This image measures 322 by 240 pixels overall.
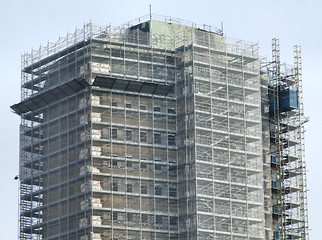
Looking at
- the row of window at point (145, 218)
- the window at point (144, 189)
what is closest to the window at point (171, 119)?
the window at point (144, 189)

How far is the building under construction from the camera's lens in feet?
454

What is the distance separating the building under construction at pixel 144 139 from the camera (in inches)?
5448

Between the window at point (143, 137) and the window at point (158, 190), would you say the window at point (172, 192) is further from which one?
the window at point (143, 137)

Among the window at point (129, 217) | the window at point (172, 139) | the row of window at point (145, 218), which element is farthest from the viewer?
the window at point (172, 139)

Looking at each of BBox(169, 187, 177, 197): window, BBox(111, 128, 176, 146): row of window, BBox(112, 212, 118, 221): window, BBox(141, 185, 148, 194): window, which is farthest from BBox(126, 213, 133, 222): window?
BBox(111, 128, 176, 146): row of window

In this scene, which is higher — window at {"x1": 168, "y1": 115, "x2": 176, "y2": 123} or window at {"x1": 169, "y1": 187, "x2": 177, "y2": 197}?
window at {"x1": 168, "y1": 115, "x2": 176, "y2": 123}

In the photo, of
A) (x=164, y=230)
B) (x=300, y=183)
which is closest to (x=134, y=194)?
(x=164, y=230)

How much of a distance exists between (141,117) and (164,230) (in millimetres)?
16164

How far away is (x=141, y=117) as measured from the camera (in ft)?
468

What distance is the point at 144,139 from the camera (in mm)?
142250

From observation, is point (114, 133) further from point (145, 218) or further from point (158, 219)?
point (158, 219)

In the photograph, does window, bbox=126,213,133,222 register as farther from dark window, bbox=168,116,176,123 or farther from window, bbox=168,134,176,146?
dark window, bbox=168,116,176,123

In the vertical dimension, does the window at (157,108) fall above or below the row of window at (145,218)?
above

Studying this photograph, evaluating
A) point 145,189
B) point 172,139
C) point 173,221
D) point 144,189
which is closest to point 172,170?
point 172,139
